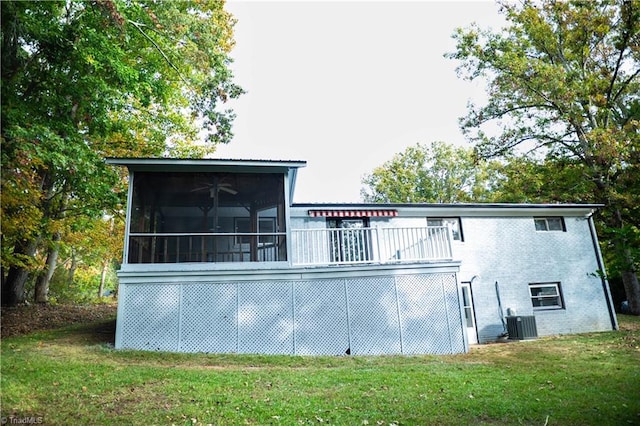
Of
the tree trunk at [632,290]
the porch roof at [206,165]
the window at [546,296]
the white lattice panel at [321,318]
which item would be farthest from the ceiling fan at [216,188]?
the tree trunk at [632,290]

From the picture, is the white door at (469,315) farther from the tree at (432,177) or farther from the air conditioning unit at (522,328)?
the tree at (432,177)

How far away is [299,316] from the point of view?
953cm

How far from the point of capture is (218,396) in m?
5.70

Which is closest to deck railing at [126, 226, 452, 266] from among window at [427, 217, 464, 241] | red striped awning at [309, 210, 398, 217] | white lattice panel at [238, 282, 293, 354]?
white lattice panel at [238, 282, 293, 354]

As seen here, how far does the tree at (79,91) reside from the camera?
8.84m

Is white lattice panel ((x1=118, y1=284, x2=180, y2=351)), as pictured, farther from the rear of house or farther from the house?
the rear of house

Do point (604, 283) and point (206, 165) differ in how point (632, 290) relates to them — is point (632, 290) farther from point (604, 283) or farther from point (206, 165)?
point (206, 165)

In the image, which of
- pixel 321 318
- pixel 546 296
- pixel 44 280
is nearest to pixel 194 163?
pixel 321 318

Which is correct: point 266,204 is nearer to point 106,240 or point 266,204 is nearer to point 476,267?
point 476,267

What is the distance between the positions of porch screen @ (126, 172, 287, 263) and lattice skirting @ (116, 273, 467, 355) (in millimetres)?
1255

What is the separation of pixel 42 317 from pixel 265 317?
8.97 metres

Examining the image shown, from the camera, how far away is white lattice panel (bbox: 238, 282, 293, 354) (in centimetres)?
924

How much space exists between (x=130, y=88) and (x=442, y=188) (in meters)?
28.3

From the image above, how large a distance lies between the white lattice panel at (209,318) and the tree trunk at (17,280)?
8622mm
